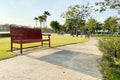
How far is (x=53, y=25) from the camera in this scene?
246 ft

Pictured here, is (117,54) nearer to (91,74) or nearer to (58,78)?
(91,74)

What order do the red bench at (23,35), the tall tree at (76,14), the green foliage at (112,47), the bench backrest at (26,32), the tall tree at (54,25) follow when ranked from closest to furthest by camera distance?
the green foliage at (112,47) < the red bench at (23,35) < the bench backrest at (26,32) < the tall tree at (76,14) < the tall tree at (54,25)

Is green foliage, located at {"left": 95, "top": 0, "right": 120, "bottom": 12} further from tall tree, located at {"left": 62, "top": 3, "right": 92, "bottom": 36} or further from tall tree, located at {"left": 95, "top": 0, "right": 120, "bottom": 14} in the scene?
tall tree, located at {"left": 62, "top": 3, "right": 92, "bottom": 36}

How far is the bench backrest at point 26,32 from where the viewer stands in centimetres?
801

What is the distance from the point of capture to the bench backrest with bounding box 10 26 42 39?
801cm

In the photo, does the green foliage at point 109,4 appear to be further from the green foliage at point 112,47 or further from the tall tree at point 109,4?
the green foliage at point 112,47

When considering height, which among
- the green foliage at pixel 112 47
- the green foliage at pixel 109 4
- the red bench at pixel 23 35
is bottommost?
the green foliage at pixel 112 47

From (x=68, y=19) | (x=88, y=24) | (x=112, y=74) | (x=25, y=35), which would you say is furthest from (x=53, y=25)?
(x=112, y=74)

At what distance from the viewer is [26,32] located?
9.01 m

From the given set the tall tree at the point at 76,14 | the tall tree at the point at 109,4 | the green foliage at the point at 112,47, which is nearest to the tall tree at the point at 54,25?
the tall tree at the point at 76,14

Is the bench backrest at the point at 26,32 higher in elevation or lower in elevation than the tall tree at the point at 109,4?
lower

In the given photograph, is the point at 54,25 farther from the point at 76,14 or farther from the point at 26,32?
the point at 26,32

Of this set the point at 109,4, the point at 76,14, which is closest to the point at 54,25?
the point at 76,14

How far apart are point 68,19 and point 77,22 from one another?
2156mm
